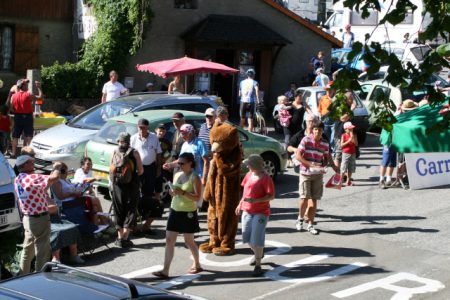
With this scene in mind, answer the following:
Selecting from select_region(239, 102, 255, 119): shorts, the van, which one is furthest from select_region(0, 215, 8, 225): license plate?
select_region(239, 102, 255, 119): shorts

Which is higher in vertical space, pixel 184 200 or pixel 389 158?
pixel 389 158

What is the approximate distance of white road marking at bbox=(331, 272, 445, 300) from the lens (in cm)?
1070

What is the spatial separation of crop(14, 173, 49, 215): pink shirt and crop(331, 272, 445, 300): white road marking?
3.86 m

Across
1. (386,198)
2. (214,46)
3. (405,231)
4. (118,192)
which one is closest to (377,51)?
(118,192)

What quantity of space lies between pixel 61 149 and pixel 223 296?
7.03 meters

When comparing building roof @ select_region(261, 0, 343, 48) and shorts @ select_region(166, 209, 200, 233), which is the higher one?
building roof @ select_region(261, 0, 343, 48)

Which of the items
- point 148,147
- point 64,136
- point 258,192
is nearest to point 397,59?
point 258,192

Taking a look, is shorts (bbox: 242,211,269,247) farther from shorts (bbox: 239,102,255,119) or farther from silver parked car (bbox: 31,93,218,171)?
shorts (bbox: 239,102,255,119)

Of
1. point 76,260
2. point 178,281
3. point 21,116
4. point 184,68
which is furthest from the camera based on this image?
point 184,68

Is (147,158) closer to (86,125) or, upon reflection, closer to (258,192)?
(258,192)

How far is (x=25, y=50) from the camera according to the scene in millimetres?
26781

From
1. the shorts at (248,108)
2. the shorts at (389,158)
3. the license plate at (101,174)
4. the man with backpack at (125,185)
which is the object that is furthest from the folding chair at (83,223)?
the shorts at (248,108)

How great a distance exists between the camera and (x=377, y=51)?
22.9ft

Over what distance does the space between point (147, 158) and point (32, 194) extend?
140 inches
